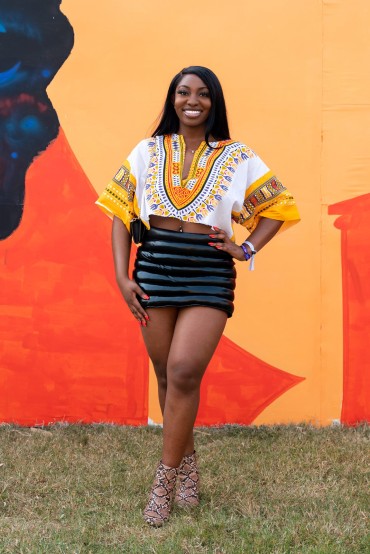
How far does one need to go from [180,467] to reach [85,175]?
197cm

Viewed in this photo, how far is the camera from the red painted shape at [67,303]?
4.38 m

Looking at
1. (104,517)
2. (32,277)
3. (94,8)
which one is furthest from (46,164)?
(104,517)

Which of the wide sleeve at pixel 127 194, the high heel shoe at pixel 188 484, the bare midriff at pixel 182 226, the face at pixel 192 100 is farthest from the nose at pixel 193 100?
the high heel shoe at pixel 188 484

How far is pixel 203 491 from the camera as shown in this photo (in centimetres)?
325

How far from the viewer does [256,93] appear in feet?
14.2

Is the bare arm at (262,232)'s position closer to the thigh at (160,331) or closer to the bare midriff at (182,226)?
the bare midriff at (182,226)

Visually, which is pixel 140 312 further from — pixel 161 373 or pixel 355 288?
pixel 355 288

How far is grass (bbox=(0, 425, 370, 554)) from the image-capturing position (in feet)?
8.84

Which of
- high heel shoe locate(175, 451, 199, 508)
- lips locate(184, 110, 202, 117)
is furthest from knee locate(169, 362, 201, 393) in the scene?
lips locate(184, 110, 202, 117)

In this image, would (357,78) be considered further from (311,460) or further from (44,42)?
(311,460)

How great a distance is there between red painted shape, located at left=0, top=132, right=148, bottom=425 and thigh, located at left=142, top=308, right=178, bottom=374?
1362 millimetres

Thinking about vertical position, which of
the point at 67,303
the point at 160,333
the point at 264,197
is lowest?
the point at 67,303

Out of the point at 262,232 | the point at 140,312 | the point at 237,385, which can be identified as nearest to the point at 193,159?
the point at 262,232

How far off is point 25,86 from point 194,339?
2.25 m
